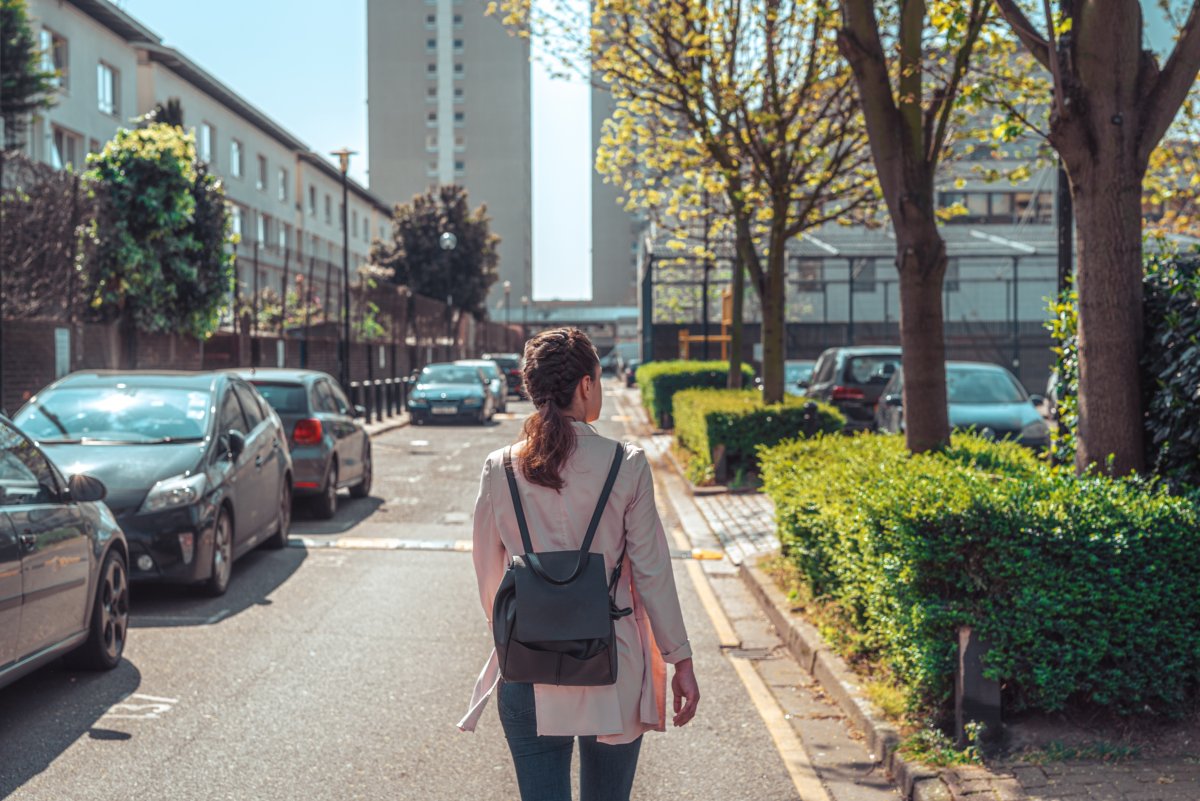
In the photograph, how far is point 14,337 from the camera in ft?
59.1

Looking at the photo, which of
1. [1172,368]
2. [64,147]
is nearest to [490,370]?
[64,147]

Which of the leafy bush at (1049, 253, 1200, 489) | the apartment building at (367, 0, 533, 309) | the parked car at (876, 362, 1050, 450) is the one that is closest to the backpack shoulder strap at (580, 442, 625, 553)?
the leafy bush at (1049, 253, 1200, 489)

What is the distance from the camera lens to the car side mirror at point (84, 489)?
672 cm

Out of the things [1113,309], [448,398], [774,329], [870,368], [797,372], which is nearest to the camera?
[1113,309]

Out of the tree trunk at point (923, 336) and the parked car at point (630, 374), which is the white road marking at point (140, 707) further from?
the parked car at point (630, 374)

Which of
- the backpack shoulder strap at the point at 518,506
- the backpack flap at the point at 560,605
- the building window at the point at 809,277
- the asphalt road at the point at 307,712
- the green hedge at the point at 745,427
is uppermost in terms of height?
the building window at the point at 809,277

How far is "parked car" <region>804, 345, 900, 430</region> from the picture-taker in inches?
813

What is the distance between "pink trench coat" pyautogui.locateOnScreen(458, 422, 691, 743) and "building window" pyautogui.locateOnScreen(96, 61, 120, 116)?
36430 millimetres

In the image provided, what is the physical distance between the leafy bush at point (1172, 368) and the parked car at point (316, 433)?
28.7 ft

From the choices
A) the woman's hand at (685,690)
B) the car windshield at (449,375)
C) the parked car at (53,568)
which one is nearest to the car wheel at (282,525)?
the parked car at (53,568)

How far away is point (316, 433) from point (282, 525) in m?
2.36

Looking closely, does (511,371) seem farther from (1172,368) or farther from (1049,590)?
(1049,590)

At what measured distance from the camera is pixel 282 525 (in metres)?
12.0

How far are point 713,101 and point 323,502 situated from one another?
7.82 m
